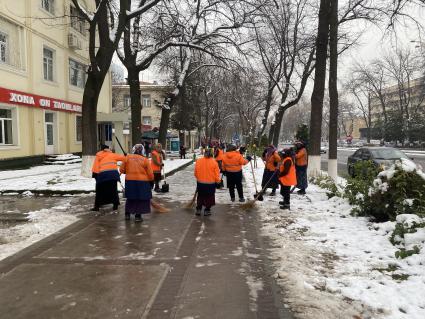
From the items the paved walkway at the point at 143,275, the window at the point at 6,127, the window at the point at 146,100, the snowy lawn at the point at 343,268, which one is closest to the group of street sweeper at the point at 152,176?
the paved walkway at the point at 143,275

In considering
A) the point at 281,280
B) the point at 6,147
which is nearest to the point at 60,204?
the point at 281,280

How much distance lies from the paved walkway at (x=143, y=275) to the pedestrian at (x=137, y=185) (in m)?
0.64

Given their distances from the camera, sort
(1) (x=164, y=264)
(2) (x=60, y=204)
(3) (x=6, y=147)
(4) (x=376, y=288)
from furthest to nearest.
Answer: (3) (x=6, y=147) → (2) (x=60, y=204) → (1) (x=164, y=264) → (4) (x=376, y=288)

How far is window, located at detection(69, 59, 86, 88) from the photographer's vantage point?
89.9 ft

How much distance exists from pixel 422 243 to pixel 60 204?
27.4 ft

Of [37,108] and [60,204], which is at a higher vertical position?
[37,108]

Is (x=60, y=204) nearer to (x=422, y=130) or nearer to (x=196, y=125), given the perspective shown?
(x=196, y=125)

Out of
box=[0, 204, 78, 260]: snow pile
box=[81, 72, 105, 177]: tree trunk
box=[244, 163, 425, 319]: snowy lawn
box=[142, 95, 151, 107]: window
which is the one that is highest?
box=[142, 95, 151, 107]: window

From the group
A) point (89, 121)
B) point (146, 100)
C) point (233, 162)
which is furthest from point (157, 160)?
point (146, 100)

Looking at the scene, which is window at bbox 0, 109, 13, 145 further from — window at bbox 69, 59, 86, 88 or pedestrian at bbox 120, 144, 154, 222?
pedestrian at bbox 120, 144, 154, 222

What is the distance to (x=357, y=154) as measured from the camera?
2022cm

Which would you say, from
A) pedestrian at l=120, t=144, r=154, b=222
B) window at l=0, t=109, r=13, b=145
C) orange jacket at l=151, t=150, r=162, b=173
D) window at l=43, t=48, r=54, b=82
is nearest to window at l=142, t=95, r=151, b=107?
window at l=43, t=48, r=54, b=82

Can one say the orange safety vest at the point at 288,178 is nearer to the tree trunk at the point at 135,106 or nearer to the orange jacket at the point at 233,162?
the orange jacket at the point at 233,162

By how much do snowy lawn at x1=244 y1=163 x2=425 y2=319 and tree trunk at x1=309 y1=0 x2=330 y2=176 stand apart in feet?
19.7
